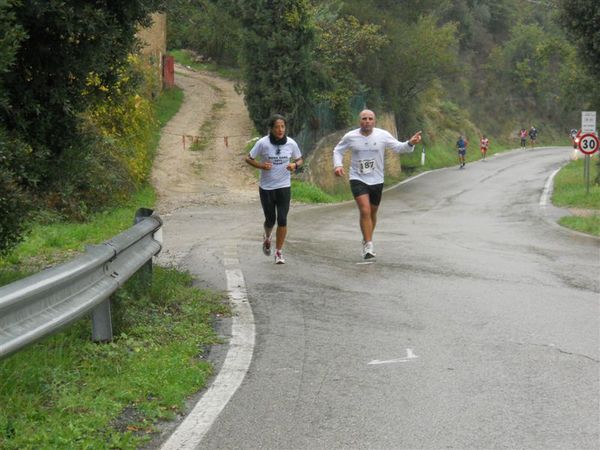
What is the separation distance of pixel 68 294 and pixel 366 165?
6.46 metres

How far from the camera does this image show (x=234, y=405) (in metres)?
5.18

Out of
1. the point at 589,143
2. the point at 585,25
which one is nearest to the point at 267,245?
the point at 589,143

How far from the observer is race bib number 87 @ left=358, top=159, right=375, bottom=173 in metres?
11.3

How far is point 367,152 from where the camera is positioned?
11.3m

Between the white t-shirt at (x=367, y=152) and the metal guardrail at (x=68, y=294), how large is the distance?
A: 4.45m

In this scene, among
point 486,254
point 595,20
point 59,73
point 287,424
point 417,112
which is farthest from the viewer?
point 417,112

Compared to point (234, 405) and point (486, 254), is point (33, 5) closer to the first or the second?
point (234, 405)

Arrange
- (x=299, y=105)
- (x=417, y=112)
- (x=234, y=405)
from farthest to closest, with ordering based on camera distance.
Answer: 1. (x=417, y=112)
2. (x=299, y=105)
3. (x=234, y=405)

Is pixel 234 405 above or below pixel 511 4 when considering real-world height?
below

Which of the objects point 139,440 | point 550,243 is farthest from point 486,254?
point 139,440

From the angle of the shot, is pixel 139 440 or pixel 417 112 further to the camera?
pixel 417 112

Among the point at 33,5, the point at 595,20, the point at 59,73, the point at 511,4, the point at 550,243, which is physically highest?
the point at 511,4

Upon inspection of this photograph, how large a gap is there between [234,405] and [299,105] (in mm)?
23000

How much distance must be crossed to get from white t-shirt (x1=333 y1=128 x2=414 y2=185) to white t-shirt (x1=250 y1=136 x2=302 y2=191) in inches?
26.3
